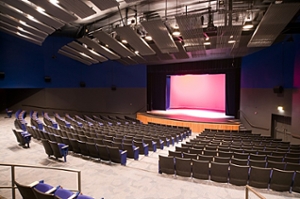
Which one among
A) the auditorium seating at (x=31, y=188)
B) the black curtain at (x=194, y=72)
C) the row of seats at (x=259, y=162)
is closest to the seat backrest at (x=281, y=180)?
the row of seats at (x=259, y=162)

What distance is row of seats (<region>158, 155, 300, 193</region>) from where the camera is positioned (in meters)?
4.47

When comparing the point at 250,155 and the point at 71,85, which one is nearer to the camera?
the point at 250,155

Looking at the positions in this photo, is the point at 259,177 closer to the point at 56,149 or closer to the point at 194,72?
the point at 56,149

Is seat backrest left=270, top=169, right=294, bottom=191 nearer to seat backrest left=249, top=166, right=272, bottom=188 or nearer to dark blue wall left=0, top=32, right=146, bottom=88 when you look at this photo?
seat backrest left=249, top=166, right=272, bottom=188

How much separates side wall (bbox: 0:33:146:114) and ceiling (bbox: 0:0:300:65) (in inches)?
170

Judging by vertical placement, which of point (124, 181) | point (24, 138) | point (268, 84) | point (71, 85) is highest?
point (71, 85)

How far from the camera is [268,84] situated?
1125 cm

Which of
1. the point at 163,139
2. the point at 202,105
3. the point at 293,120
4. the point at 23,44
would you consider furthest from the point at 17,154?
the point at 202,105

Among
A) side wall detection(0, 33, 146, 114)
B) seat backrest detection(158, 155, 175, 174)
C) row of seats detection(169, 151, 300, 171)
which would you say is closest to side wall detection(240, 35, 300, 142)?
row of seats detection(169, 151, 300, 171)

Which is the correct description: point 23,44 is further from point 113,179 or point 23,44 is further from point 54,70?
point 113,179

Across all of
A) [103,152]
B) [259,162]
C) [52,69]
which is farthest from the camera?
[52,69]

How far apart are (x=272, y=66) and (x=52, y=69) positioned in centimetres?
1808

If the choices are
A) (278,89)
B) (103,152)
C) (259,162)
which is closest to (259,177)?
(259,162)

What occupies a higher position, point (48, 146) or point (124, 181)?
point (48, 146)
